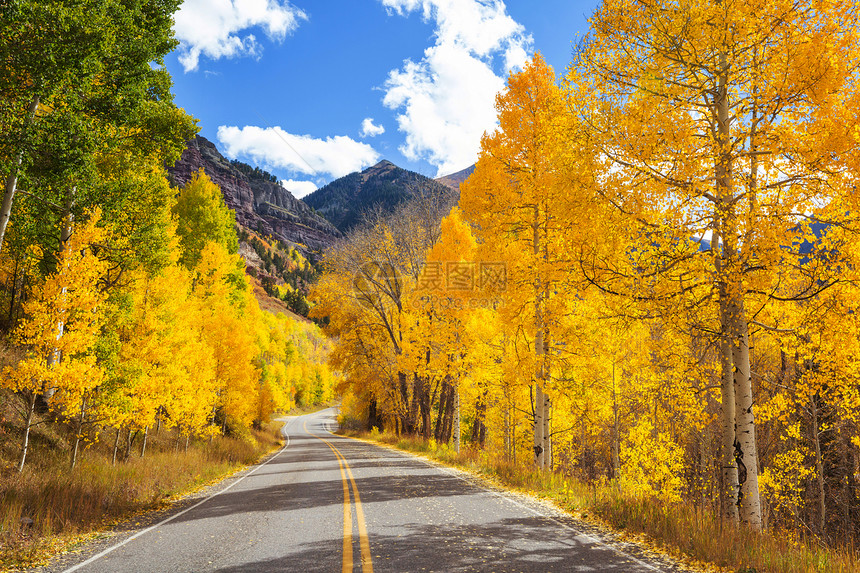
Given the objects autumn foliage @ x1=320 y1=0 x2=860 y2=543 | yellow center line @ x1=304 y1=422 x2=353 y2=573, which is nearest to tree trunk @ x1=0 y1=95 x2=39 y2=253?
yellow center line @ x1=304 y1=422 x2=353 y2=573

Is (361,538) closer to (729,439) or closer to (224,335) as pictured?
(729,439)

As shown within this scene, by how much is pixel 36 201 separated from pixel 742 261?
1635 cm

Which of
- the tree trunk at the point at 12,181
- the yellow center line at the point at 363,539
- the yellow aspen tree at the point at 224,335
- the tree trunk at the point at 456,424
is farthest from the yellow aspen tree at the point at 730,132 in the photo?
the yellow aspen tree at the point at 224,335

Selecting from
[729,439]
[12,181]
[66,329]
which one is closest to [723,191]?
[729,439]

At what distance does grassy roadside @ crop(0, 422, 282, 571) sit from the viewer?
6.44 metres

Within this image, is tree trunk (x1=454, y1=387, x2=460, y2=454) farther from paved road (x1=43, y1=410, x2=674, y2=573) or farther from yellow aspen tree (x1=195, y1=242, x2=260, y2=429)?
yellow aspen tree (x1=195, y1=242, x2=260, y2=429)

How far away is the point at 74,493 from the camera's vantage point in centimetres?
852

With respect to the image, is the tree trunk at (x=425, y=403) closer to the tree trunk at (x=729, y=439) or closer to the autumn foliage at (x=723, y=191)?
the autumn foliage at (x=723, y=191)

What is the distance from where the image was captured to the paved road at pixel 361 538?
5.36 m

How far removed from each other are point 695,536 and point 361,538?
15.0 feet

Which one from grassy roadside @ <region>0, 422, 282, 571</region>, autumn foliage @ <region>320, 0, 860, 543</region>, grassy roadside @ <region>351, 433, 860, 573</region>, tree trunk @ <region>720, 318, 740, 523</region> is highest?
autumn foliage @ <region>320, 0, 860, 543</region>

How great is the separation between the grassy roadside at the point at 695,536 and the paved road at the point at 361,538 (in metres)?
0.66

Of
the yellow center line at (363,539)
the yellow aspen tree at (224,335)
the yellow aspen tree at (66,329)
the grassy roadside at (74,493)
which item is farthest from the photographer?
the yellow aspen tree at (224,335)

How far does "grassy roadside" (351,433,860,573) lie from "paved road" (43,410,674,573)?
66cm
